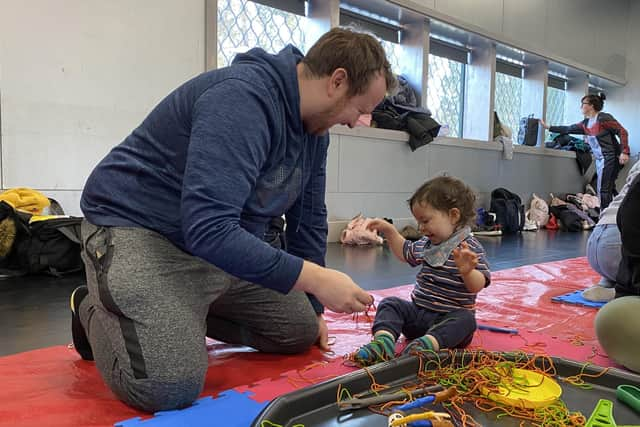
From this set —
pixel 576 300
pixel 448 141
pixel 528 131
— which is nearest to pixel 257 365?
pixel 576 300

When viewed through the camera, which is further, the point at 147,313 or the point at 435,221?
the point at 435,221

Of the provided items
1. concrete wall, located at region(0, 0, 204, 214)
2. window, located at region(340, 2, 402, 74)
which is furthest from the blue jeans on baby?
window, located at region(340, 2, 402, 74)

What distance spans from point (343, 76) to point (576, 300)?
1.62 meters

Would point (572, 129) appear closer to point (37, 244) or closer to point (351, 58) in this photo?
point (37, 244)

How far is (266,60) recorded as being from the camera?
3.84 ft

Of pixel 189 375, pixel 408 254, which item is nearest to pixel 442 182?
pixel 408 254

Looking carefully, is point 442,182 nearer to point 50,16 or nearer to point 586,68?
point 50,16

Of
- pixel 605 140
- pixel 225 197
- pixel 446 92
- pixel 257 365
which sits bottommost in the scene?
pixel 257 365

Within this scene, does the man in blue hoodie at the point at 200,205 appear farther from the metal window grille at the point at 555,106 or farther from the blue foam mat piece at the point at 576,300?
the metal window grille at the point at 555,106

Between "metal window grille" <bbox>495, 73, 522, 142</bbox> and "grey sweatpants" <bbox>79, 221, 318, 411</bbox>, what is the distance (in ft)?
19.5

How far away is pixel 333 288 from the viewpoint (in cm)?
99

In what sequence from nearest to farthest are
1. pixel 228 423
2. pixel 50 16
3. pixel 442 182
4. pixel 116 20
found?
pixel 228 423 < pixel 442 182 < pixel 50 16 < pixel 116 20

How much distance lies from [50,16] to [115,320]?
2.48 m

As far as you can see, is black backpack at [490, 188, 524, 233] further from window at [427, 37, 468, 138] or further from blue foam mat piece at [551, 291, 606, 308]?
blue foam mat piece at [551, 291, 606, 308]
